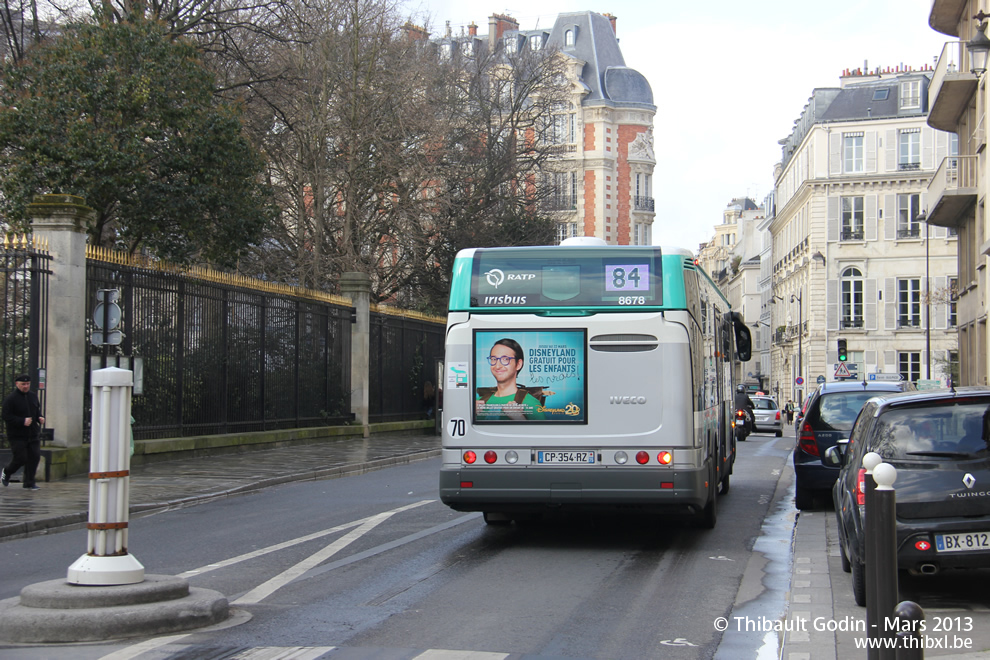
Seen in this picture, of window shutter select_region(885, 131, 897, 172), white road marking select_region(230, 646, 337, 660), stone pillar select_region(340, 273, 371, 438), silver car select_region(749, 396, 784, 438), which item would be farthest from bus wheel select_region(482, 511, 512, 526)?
window shutter select_region(885, 131, 897, 172)

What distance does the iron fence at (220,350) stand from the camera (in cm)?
1925

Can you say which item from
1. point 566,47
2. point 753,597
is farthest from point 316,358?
point 566,47

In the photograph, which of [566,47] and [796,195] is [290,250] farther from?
[566,47]

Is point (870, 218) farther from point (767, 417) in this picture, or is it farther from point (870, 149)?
point (767, 417)

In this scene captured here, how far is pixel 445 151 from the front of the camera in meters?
35.1

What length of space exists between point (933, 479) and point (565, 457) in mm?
3732

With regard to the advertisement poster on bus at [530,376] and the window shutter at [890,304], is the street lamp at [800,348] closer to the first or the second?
the window shutter at [890,304]

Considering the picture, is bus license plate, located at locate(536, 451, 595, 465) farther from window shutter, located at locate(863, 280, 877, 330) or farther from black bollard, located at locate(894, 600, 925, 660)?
window shutter, located at locate(863, 280, 877, 330)

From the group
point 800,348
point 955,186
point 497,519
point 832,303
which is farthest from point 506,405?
point 832,303

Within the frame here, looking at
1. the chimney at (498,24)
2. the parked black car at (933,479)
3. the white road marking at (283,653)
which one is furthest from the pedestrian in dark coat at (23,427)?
the chimney at (498,24)

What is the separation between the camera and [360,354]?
98.0 ft

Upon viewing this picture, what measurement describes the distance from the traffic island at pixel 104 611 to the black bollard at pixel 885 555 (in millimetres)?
4255

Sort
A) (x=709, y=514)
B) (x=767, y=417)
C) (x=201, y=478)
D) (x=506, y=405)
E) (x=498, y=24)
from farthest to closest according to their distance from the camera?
(x=498, y=24)
(x=767, y=417)
(x=201, y=478)
(x=709, y=514)
(x=506, y=405)

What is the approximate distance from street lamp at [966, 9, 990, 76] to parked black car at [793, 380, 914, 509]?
12582mm
